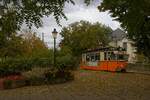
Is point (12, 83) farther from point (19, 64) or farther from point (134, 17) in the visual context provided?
point (134, 17)

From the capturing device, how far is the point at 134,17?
13.4 meters

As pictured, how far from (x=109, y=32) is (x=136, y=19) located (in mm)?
93585

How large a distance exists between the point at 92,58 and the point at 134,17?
34.8 metres

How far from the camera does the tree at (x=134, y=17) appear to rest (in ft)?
40.5

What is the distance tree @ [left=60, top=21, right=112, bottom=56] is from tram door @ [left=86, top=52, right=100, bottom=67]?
1097 inches

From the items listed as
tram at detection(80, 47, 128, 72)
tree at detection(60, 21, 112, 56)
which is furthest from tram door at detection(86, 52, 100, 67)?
tree at detection(60, 21, 112, 56)

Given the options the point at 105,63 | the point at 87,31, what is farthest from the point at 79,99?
the point at 87,31

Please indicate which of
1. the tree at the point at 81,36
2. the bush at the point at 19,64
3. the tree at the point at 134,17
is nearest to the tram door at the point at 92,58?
Result: the bush at the point at 19,64

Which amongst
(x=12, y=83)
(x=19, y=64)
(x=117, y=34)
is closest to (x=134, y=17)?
(x=12, y=83)

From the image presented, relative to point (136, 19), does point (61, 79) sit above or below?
below

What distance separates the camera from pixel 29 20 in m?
9.77

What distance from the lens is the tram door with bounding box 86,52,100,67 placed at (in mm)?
46328

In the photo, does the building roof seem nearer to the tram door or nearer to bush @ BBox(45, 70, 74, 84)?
the tram door

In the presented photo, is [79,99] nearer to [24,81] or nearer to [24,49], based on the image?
[24,81]
